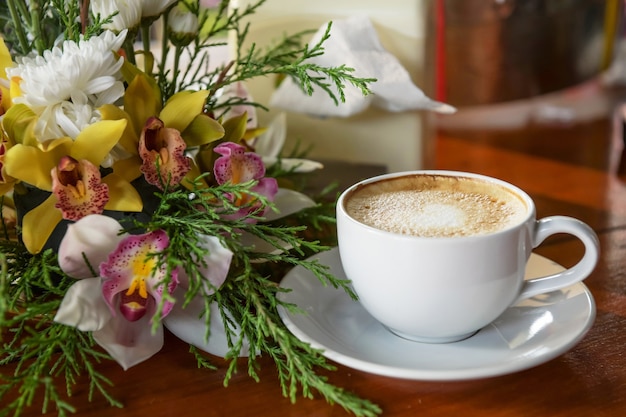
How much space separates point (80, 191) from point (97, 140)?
0.03m

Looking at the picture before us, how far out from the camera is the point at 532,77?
115cm

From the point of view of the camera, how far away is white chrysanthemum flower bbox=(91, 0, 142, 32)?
50cm

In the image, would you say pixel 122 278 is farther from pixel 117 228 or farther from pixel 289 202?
pixel 289 202

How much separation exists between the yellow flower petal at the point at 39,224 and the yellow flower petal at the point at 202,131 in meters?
0.10

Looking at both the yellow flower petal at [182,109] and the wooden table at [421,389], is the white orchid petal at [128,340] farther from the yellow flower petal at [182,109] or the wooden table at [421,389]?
the yellow flower petal at [182,109]

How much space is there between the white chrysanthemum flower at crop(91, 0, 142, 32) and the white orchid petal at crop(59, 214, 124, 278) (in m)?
0.14

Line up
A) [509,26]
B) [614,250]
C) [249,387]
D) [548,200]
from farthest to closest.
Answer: [509,26], [548,200], [614,250], [249,387]

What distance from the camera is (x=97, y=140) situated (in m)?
0.46

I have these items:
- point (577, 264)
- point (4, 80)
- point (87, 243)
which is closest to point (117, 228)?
point (87, 243)

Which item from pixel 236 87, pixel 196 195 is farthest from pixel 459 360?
→ pixel 236 87

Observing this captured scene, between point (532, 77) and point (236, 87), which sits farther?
point (532, 77)

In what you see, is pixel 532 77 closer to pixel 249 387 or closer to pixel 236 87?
pixel 236 87

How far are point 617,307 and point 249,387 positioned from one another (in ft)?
0.91

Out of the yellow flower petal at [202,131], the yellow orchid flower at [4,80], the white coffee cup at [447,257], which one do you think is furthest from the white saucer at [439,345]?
the yellow orchid flower at [4,80]
